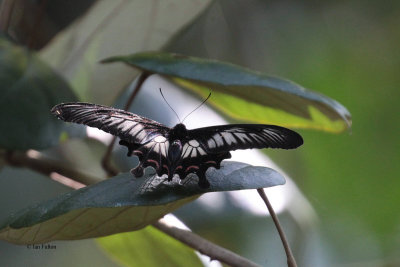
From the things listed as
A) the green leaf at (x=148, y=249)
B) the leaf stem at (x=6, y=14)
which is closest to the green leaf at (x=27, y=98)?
the leaf stem at (x=6, y=14)

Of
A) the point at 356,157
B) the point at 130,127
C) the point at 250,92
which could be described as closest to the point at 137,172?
the point at 130,127

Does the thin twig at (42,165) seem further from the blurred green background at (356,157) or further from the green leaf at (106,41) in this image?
the blurred green background at (356,157)

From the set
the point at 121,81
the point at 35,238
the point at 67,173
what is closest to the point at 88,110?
the point at 35,238

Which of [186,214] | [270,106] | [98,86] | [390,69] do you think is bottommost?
[186,214]

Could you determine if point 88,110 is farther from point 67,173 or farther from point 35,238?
point 67,173

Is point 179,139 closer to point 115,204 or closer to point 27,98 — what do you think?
point 115,204

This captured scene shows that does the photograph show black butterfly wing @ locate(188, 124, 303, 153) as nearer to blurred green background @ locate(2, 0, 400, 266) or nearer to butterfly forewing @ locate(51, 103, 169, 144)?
butterfly forewing @ locate(51, 103, 169, 144)

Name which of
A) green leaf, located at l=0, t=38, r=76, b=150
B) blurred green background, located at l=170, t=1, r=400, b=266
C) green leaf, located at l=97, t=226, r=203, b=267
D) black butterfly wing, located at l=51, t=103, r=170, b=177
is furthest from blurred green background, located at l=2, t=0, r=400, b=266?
black butterfly wing, located at l=51, t=103, r=170, b=177
